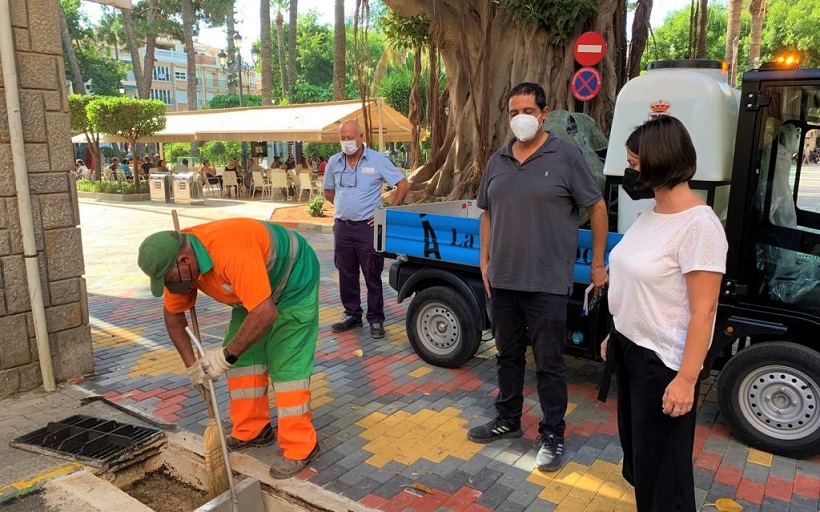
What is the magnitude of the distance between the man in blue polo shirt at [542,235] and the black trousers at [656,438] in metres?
0.84

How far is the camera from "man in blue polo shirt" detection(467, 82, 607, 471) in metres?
3.21

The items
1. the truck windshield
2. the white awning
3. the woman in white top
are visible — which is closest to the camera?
the woman in white top

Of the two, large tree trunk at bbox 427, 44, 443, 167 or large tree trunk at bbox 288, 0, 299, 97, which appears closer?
large tree trunk at bbox 427, 44, 443, 167

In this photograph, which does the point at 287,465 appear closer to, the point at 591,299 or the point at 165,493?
the point at 165,493

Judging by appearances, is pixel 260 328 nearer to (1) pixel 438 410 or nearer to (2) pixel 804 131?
(1) pixel 438 410

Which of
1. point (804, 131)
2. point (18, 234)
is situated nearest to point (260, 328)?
point (18, 234)

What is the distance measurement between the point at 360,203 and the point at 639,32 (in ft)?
20.4

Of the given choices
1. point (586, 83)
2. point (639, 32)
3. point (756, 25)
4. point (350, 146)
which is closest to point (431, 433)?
point (350, 146)

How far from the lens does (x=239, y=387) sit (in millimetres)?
3479

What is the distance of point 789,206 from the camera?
3.44m

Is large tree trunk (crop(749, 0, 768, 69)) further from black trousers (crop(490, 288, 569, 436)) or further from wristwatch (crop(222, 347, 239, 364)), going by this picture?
wristwatch (crop(222, 347, 239, 364))

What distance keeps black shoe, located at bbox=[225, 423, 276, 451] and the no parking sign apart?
669 centimetres

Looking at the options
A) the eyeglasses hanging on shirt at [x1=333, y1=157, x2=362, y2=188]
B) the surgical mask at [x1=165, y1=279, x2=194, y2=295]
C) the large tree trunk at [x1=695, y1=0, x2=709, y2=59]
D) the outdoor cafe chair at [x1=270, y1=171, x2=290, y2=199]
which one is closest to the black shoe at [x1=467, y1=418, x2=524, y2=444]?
Result: the surgical mask at [x1=165, y1=279, x2=194, y2=295]

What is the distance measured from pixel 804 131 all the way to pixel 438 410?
2791mm
